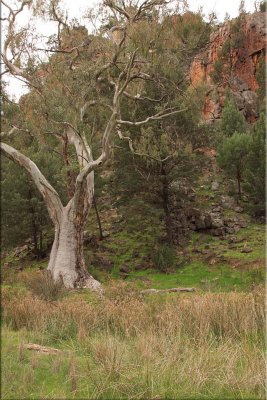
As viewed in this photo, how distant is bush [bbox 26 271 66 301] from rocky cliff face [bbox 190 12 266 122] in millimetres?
24552

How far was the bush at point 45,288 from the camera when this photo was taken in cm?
956

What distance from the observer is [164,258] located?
56.4 ft

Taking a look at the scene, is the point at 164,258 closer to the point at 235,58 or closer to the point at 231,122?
the point at 231,122

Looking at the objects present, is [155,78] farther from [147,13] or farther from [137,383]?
[137,383]

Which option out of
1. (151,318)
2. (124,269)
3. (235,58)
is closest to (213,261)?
(124,269)

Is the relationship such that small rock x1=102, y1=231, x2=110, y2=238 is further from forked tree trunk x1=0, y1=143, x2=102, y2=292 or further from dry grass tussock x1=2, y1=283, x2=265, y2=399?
dry grass tussock x1=2, y1=283, x2=265, y2=399

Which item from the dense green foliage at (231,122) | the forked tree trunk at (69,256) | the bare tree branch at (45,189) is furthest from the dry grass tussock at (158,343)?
the dense green foliage at (231,122)

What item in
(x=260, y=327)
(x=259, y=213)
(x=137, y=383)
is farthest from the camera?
(x=259, y=213)

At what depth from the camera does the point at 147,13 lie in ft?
48.8

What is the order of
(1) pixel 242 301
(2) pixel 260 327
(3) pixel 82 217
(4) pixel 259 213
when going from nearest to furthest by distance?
(2) pixel 260 327, (1) pixel 242 301, (3) pixel 82 217, (4) pixel 259 213

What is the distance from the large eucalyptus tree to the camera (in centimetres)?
1345

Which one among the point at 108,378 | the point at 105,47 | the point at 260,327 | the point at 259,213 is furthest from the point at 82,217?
the point at 259,213

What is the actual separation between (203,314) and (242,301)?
0.89 m

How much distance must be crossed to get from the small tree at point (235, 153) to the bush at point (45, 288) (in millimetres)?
13360
